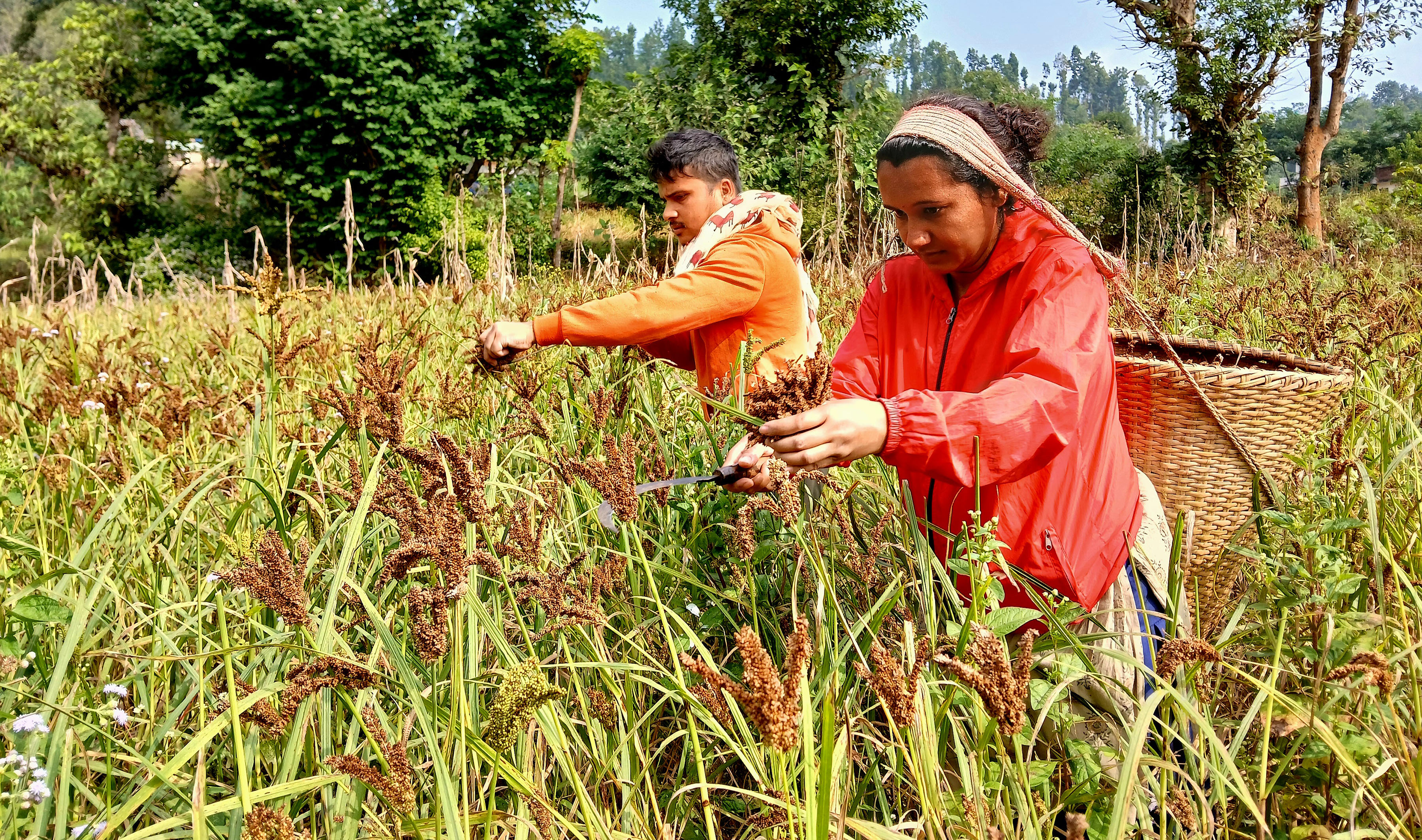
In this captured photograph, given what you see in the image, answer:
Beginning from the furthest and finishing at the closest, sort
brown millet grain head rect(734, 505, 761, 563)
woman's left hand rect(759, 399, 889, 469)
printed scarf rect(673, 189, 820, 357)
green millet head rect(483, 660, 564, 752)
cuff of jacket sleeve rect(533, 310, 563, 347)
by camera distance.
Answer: printed scarf rect(673, 189, 820, 357), cuff of jacket sleeve rect(533, 310, 563, 347), brown millet grain head rect(734, 505, 761, 563), woman's left hand rect(759, 399, 889, 469), green millet head rect(483, 660, 564, 752)

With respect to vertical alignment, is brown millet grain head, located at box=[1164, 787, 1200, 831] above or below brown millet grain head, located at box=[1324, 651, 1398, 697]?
below

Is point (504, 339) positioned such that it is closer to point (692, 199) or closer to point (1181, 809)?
point (692, 199)

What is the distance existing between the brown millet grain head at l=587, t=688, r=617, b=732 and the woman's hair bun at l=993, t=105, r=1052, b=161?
133 cm

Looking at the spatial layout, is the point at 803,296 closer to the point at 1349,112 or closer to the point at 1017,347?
the point at 1017,347

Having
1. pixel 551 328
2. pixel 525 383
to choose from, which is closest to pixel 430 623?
pixel 525 383

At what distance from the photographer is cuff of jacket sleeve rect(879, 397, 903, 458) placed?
52.5 inches

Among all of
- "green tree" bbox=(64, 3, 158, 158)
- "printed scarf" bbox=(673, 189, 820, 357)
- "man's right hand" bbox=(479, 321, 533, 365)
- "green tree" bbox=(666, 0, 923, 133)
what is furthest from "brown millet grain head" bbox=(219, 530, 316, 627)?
"green tree" bbox=(64, 3, 158, 158)

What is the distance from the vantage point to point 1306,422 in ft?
7.02

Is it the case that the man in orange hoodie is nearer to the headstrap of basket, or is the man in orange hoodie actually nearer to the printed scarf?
the printed scarf

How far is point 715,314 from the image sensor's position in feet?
9.39

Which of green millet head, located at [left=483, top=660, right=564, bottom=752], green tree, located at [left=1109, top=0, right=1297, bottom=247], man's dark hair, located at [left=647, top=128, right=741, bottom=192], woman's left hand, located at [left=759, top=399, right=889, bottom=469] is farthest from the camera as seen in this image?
green tree, located at [left=1109, top=0, right=1297, bottom=247]

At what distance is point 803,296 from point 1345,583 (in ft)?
6.79

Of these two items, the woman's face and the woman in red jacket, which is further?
the woman's face

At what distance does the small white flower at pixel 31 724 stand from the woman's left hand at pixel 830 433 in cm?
94
